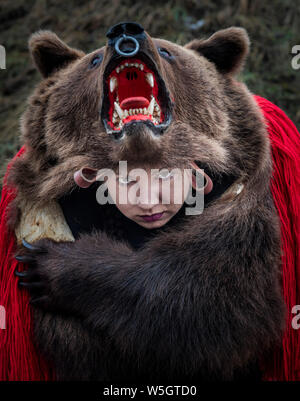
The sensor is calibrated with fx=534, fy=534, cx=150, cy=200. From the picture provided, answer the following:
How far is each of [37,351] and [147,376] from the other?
48 centimetres

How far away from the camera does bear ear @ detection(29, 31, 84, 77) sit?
2.40m

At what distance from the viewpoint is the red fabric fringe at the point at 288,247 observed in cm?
220

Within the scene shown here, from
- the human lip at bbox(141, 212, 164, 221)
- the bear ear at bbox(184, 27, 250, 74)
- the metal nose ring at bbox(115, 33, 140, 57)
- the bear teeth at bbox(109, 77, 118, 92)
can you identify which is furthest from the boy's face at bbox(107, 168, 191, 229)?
the bear ear at bbox(184, 27, 250, 74)

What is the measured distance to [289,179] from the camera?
7.48 ft

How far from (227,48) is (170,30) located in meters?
2.16

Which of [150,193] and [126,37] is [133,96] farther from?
[150,193]

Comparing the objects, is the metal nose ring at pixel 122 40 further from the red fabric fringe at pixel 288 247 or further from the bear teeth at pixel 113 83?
the red fabric fringe at pixel 288 247

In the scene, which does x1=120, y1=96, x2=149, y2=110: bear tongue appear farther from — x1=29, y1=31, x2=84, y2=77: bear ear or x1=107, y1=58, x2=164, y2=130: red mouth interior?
x1=29, y1=31, x2=84, y2=77: bear ear

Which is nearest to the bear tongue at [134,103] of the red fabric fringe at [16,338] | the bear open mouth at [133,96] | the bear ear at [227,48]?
the bear open mouth at [133,96]

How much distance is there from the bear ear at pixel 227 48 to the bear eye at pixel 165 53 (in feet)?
0.87

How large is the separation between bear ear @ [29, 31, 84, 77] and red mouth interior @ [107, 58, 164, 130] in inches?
21.2

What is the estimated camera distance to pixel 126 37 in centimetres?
190

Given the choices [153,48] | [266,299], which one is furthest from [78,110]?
[266,299]

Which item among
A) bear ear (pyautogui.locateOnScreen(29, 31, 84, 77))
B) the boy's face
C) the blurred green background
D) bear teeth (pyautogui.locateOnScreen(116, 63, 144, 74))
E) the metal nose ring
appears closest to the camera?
the metal nose ring
